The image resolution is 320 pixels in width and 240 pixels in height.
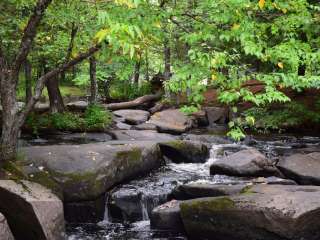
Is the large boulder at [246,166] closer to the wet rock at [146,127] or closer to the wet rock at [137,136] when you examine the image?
the wet rock at [137,136]

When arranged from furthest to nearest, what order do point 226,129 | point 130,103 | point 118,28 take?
1. point 130,103
2. point 226,129
3. point 118,28

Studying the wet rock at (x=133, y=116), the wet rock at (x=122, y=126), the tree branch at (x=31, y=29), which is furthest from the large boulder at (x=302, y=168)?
the wet rock at (x=133, y=116)

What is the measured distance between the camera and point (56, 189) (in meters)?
10.0

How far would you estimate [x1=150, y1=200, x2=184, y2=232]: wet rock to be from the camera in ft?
31.5

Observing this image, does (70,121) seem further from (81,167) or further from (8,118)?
(8,118)

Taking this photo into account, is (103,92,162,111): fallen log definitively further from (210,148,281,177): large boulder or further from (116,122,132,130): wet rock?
(210,148,281,177): large boulder

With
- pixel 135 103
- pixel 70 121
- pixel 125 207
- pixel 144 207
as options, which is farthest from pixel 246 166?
pixel 135 103

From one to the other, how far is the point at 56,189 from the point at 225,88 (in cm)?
507

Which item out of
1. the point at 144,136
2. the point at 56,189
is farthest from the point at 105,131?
the point at 56,189

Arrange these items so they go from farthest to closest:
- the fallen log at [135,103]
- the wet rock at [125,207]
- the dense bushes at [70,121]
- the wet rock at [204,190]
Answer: the fallen log at [135,103]
the dense bushes at [70,121]
the wet rock at [125,207]
the wet rock at [204,190]

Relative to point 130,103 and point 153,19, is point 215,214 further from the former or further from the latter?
point 130,103

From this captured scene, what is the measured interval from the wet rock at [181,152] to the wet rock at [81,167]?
201 cm

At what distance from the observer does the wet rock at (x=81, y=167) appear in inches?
399

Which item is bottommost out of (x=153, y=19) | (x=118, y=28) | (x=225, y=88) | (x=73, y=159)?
(x=73, y=159)
